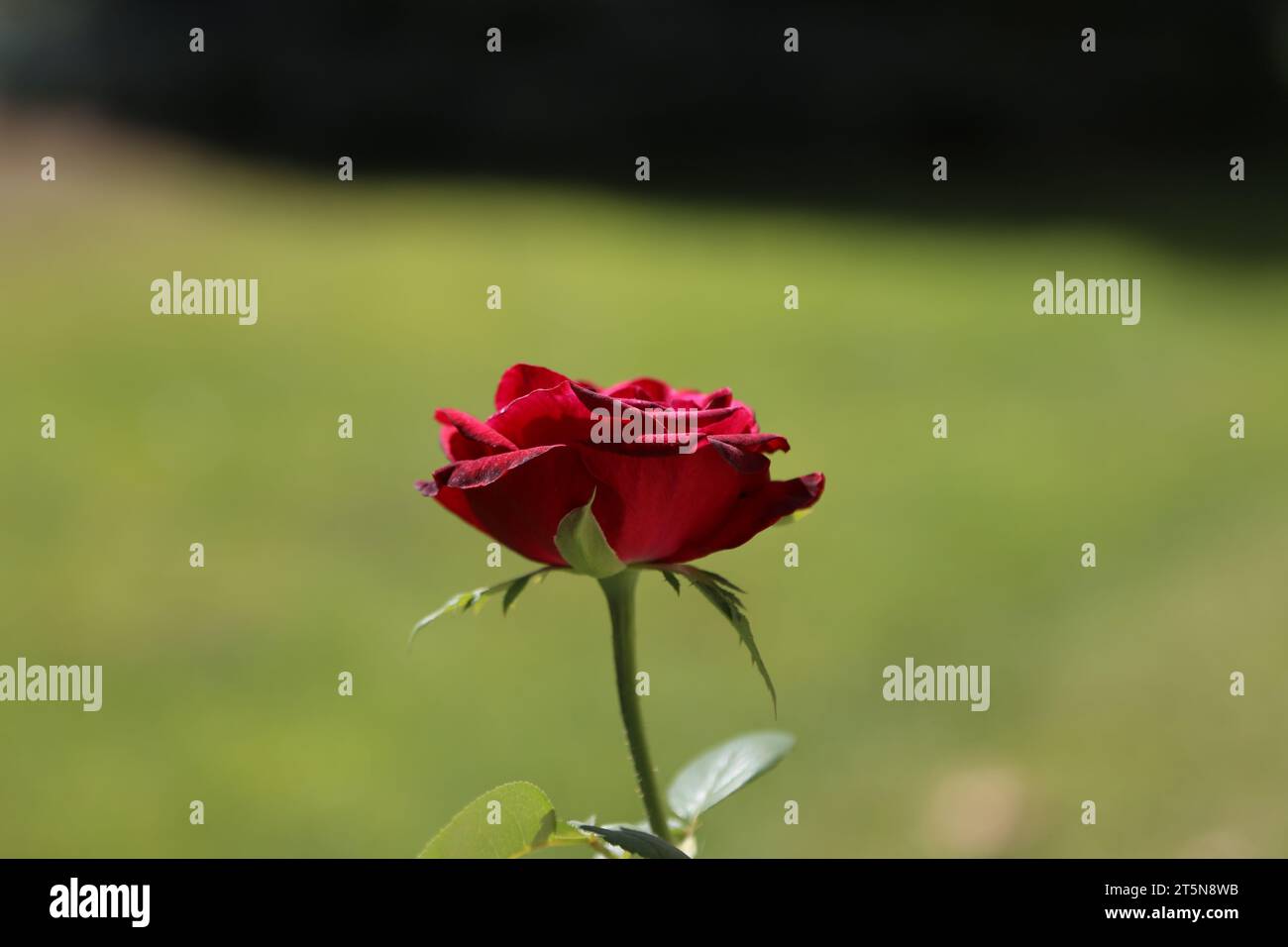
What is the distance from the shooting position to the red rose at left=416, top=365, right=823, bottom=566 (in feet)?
0.99

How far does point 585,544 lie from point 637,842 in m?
0.06

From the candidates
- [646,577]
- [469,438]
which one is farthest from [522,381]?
[646,577]

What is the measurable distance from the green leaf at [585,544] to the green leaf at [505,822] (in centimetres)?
5

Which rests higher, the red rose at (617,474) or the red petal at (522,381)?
the red petal at (522,381)

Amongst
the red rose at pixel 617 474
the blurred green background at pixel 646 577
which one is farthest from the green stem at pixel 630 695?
the blurred green background at pixel 646 577

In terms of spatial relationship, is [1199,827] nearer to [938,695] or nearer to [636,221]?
[938,695]

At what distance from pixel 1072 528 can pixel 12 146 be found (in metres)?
2.55

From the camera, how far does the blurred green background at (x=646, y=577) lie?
4.90 feet

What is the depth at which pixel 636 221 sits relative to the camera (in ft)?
10.7

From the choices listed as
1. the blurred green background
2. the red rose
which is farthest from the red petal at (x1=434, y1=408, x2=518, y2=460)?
the blurred green background

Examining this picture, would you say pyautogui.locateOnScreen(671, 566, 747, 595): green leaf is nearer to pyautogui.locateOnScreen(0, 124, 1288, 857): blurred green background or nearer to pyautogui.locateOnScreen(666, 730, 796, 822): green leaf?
pyautogui.locateOnScreen(666, 730, 796, 822): green leaf

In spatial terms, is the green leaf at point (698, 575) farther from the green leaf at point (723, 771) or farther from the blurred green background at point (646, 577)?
the blurred green background at point (646, 577)

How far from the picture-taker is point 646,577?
7.57ft

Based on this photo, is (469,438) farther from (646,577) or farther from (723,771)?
(646,577)
